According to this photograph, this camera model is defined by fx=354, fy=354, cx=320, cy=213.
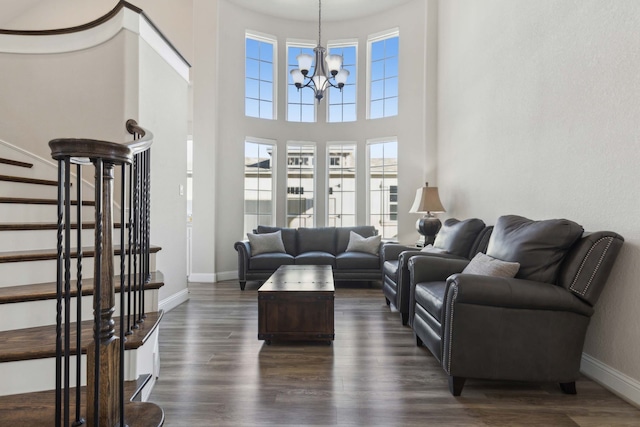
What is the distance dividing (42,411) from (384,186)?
5.64 metres

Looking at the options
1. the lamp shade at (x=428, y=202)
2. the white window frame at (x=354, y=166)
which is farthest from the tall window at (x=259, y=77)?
the lamp shade at (x=428, y=202)

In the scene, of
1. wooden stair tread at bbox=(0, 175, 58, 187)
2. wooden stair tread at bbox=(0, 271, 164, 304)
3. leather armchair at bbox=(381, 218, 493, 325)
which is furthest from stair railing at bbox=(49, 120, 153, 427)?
leather armchair at bbox=(381, 218, 493, 325)

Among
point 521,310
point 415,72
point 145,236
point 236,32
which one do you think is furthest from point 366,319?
point 236,32

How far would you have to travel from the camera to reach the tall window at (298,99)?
21.3 ft

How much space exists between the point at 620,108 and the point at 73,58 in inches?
167

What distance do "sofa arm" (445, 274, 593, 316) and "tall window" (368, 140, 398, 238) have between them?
4.20 meters

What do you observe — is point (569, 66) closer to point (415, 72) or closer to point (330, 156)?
point (415, 72)

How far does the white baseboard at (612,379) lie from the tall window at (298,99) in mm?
5363

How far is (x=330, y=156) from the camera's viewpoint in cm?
661

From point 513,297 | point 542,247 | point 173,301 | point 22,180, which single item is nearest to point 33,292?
point 22,180

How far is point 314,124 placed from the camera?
6.53m

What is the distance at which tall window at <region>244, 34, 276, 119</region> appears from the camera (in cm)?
623

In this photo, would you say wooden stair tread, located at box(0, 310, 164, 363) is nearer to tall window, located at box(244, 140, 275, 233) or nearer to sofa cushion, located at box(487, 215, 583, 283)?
sofa cushion, located at box(487, 215, 583, 283)

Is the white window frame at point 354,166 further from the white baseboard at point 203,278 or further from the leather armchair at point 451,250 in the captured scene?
the leather armchair at point 451,250
